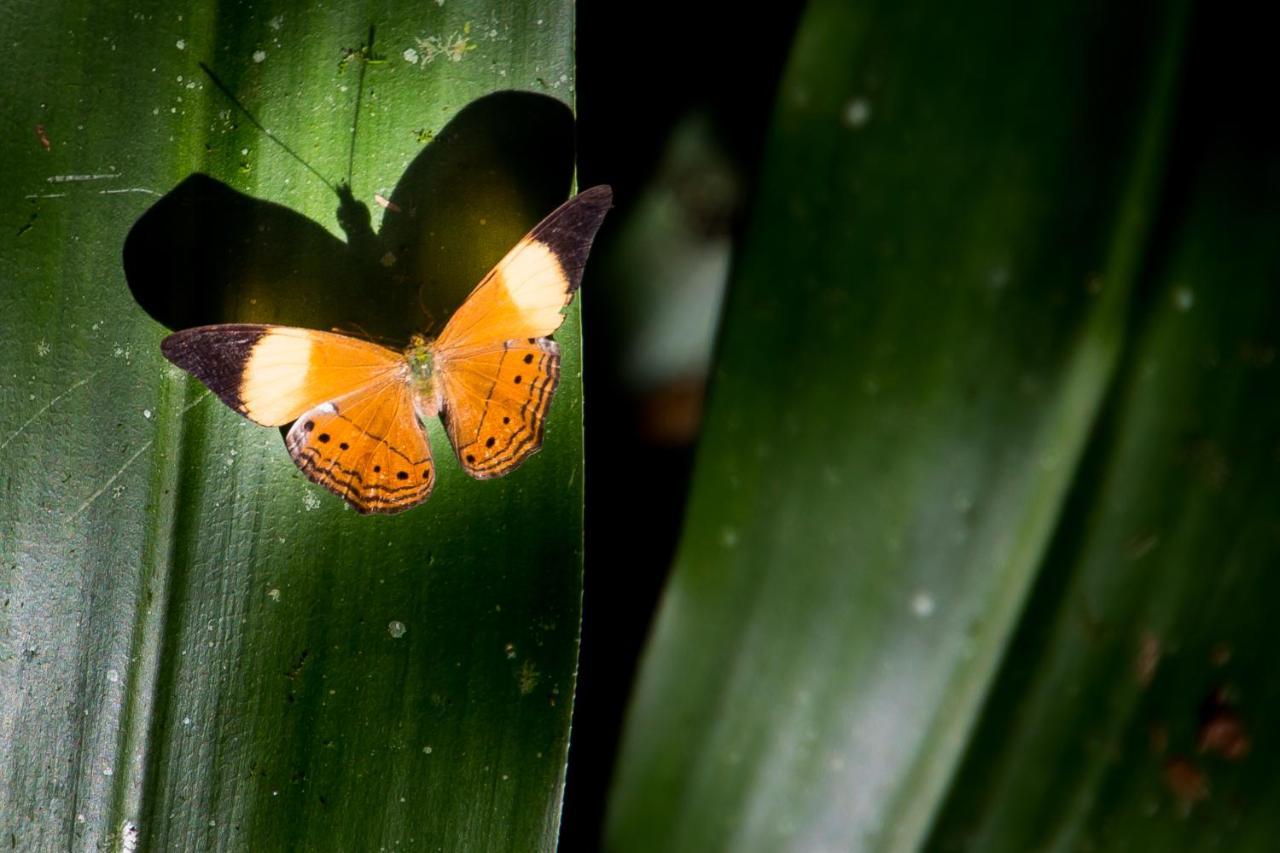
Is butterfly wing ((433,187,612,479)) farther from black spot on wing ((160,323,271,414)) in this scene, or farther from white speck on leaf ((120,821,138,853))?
white speck on leaf ((120,821,138,853))

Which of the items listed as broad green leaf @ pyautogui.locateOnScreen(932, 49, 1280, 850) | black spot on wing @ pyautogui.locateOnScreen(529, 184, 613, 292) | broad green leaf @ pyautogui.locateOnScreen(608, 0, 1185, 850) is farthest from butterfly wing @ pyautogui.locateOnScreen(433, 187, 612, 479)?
broad green leaf @ pyautogui.locateOnScreen(932, 49, 1280, 850)

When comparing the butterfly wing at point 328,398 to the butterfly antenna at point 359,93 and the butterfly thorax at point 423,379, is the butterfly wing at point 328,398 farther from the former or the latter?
the butterfly antenna at point 359,93

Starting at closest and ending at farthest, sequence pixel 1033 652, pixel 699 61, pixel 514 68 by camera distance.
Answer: pixel 1033 652, pixel 514 68, pixel 699 61

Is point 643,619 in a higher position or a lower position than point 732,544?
lower

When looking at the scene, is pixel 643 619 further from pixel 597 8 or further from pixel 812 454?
pixel 597 8

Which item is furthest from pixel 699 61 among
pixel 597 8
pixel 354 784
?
pixel 354 784
